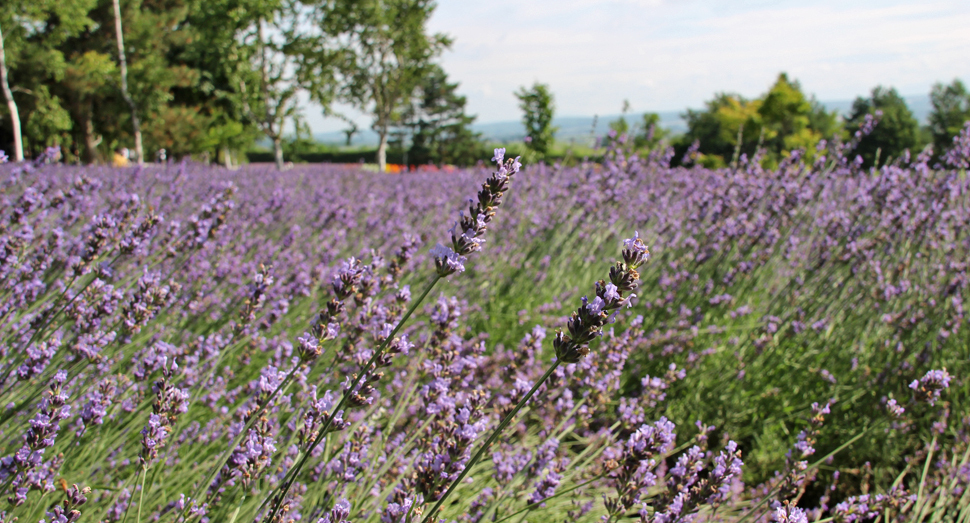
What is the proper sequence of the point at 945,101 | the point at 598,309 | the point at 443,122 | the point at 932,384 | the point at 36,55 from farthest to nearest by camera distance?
the point at 443,122
the point at 945,101
the point at 36,55
the point at 932,384
the point at 598,309

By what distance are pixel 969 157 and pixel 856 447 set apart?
273 centimetres

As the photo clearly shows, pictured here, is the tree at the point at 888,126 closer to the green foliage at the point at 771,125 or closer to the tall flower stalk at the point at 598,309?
the green foliage at the point at 771,125

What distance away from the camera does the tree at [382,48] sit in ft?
Result: 72.6

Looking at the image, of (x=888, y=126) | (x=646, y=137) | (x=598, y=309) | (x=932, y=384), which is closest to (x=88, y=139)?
(x=646, y=137)

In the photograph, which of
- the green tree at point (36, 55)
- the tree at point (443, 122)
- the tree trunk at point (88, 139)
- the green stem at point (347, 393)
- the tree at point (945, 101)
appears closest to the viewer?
the green stem at point (347, 393)

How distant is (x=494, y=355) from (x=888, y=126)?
30.2 meters

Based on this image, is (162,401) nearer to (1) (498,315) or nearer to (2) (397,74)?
(1) (498,315)

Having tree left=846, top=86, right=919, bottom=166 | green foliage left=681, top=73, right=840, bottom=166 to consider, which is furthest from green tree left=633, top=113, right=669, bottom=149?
tree left=846, top=86, right=919, bottom=166

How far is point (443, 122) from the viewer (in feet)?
144

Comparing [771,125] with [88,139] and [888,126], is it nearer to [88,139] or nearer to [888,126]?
[888,126]

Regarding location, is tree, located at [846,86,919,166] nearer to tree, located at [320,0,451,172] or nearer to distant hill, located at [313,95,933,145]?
distant hill, located at [313,95,933,145]

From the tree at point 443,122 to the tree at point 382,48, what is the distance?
15016 mm

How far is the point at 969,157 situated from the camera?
13.4ft

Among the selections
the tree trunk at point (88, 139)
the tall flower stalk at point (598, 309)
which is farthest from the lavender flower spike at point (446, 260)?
the tree trunk at point (88, 139)
